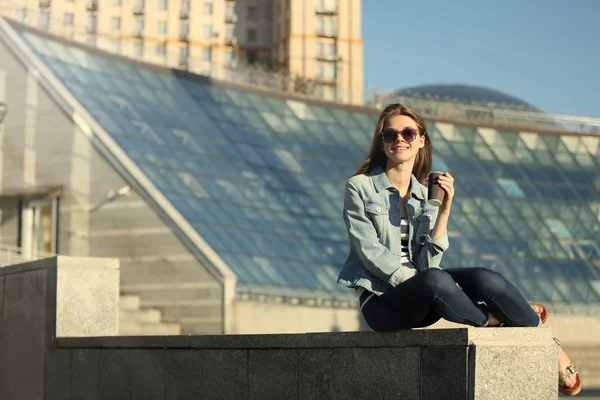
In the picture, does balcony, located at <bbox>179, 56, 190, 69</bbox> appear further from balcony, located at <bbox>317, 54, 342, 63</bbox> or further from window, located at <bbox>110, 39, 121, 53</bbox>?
balcony, located at <bbox>317, 54, 342, 63</bbox>

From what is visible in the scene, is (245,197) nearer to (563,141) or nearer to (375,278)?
(563,141)

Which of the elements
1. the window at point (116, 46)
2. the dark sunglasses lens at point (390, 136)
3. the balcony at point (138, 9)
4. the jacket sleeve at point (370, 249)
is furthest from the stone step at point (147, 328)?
the balcony at point (138, 9)

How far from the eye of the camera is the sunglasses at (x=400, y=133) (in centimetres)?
720

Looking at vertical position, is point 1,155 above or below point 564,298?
above

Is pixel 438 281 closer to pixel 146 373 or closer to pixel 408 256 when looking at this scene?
pixel 408 256

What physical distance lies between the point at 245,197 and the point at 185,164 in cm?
207

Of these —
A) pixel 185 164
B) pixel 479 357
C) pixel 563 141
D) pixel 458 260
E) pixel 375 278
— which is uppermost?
pixel 563 141

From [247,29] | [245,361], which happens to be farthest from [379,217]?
[247,29]

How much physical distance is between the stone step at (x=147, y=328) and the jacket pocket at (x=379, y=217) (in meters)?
21.6

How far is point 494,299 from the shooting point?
6.62 metres

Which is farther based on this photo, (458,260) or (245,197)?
(458,260)

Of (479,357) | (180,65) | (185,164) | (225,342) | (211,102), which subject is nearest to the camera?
(479,357)

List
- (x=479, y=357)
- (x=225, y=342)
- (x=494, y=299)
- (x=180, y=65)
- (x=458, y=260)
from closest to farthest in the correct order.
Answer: (x=479, y=357) < (x=494, y=299) < (x=225, y=342) < (x=458, y=260) < (x=180, y=65)

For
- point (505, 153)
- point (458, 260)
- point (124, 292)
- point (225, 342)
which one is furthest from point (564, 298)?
point (225, 342)
